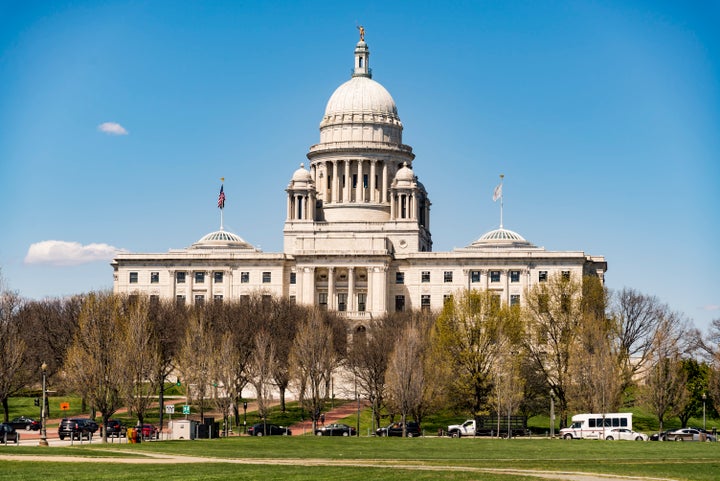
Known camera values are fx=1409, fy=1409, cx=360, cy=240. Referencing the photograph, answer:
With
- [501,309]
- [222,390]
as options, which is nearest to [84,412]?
[222,390]

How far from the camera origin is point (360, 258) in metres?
182

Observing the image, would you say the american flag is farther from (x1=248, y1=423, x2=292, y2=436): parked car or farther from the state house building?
(x1=248, y1=423, x2=292, y2=436): parked car

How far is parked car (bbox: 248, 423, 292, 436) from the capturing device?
10925 centimetres

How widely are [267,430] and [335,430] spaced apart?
5382 millimetres

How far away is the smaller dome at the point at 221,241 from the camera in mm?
192000

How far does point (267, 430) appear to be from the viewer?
111 meters

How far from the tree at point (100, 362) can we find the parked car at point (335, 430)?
17.3 m

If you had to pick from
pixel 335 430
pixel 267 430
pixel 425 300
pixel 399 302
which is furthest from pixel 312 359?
pixel 399 302

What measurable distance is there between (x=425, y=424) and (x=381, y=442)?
3086cm

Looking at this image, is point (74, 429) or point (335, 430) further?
point (335, 430)

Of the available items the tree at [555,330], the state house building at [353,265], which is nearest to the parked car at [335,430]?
the tree at [555,330]

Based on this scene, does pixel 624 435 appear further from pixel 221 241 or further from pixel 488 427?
pixel 221 241

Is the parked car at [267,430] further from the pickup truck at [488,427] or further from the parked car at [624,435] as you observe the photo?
the parked car at [624,435]

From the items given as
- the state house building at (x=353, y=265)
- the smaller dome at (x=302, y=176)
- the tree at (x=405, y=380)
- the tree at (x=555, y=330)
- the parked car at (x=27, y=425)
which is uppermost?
the smaller dome at (x=302, y=176)
